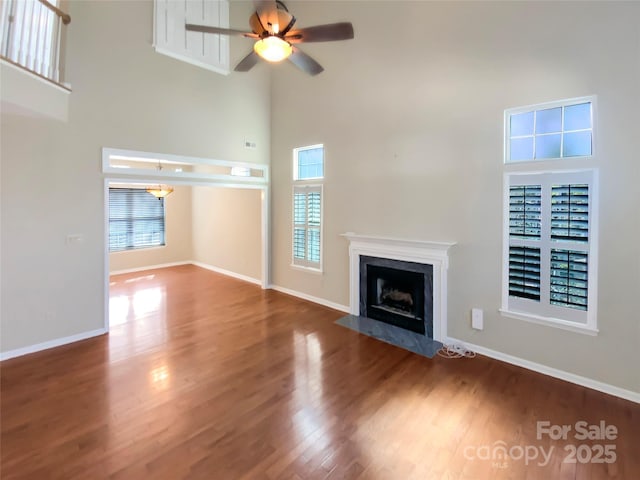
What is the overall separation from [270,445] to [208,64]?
5.50 m

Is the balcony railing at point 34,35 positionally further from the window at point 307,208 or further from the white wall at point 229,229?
the white wall at point 229,229

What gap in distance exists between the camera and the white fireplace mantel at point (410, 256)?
13.1ft

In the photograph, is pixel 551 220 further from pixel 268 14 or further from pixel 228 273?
pixel 228 273

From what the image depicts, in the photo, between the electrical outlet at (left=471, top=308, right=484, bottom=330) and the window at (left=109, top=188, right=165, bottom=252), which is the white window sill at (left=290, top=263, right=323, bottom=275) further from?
the window at (left=109, top=188, right=165, bottom=252)

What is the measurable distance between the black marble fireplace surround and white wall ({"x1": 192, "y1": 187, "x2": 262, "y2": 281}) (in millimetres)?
2879

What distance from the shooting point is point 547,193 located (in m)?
3.24


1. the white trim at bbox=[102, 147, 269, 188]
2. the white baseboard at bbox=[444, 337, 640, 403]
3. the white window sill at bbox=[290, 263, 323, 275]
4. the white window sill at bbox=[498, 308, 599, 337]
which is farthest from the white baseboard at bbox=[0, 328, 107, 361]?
the white window sill at bbox=[498, 308, 599, 337]

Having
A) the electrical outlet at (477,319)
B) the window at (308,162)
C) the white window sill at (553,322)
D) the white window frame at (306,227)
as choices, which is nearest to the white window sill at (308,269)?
the white window frame at (306,227)

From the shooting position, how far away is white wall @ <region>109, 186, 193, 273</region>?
332 inches

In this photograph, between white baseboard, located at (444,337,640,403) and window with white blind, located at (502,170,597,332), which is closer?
white baseboard, located at (444,337,640,403)

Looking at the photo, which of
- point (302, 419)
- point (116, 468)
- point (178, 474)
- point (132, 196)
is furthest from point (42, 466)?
point (132, 196)

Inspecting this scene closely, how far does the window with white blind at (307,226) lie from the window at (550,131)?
297 cm

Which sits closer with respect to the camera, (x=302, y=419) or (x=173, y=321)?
(x=302, y=419)

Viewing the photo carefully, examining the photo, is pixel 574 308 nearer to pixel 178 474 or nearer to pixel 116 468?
pixel 178 474
